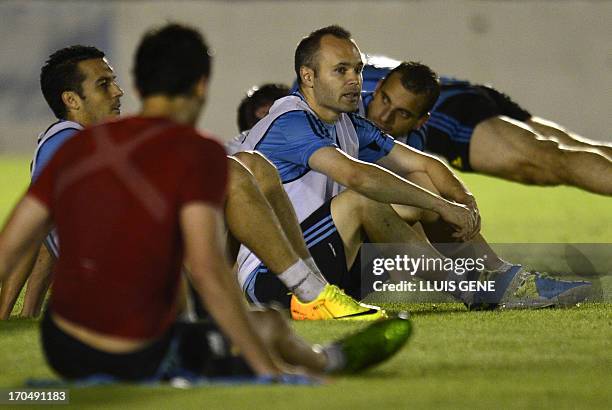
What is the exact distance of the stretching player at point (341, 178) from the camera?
19.4ft

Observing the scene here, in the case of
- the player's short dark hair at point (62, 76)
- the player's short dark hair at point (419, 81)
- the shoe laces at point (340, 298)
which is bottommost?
the shoe laces at point (340, 298)

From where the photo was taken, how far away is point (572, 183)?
8305mm

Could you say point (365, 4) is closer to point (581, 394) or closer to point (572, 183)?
point (572, 183)

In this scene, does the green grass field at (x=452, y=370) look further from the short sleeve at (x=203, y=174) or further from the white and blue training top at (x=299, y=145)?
the white and blue training top at (x=299, y=145)

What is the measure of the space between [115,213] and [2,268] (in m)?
0.43

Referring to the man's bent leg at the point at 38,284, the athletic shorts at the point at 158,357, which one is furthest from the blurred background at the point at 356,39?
the athletic shorts at the point at 158,357

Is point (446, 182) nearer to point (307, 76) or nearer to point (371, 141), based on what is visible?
point (371, 141)

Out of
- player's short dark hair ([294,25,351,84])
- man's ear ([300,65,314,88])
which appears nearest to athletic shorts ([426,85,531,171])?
player's short dark hair ([294,25,351,84])

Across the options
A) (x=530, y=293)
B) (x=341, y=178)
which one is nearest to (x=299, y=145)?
(x=341, y=178)

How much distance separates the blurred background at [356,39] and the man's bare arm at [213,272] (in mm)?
18847

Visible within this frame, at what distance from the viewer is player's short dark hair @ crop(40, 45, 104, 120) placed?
6453 mm

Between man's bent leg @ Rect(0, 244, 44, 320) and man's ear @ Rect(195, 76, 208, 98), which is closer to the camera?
man's ear @ Rect(195, 76, 208, 98)

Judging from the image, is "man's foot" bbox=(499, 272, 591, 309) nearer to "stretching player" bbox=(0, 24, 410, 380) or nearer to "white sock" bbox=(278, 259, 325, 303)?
"white sock" bbox=(278, 259, 325, 303)

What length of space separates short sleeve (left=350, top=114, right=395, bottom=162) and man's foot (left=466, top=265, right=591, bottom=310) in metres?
0.79
